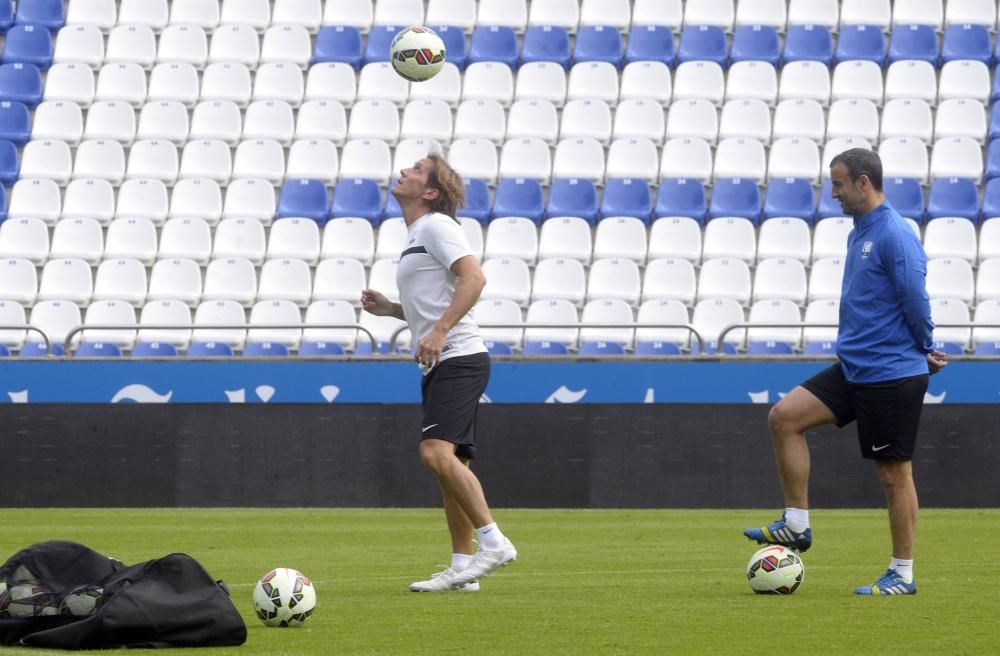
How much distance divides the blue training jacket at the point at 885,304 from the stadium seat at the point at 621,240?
37.2ft

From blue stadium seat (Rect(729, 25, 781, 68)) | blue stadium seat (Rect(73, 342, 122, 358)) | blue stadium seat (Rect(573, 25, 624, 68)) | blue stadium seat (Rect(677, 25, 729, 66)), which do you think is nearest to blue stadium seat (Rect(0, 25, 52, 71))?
blue stadium seat (Rect(73, 342, 122, 358))

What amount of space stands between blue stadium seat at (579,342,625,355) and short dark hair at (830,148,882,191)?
9.82 meters

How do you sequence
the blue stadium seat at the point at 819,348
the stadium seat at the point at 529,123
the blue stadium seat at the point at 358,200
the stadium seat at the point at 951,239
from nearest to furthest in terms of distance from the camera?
the blue stadium seat at the point at 819,348
the stadium seat at the point at 951,239
the blue stadium seat at the point at 358,200
the stadium seat at the point at 529,123

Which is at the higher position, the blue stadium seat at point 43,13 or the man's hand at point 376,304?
the blue stadium seat at point 43,13

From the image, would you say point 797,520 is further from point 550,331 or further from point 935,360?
point 550,331

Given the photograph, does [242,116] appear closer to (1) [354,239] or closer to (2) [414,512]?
(1) [354,239]

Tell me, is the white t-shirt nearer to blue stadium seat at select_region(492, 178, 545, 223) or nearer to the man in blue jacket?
the man in blue jacket

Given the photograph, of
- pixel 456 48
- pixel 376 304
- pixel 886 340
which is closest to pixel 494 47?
pixel 456 48

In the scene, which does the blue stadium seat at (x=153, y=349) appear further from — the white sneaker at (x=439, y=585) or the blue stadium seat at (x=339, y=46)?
the white sneaker at (x=439, y=585)

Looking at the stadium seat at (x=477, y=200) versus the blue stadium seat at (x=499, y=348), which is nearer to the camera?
the blue stadium seat at (x=499, y=348)

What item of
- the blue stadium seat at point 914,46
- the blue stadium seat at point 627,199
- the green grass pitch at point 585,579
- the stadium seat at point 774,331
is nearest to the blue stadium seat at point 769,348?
the stadium seat at point 774,331

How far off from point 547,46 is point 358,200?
354 centimetres

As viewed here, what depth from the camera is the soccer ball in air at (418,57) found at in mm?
13047

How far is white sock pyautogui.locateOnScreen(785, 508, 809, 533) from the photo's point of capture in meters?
7.55
